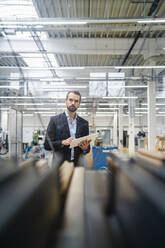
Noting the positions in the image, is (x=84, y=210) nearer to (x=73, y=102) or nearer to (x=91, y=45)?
(x=73, y=102)

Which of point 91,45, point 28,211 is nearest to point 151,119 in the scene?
point 91,45

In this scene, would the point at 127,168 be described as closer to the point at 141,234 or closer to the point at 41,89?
the point at 141,234

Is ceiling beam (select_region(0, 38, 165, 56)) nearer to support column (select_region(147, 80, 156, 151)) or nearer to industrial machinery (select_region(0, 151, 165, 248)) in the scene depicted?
support column (select_region(147, 80, 156, 151))

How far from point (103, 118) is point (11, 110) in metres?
11.9

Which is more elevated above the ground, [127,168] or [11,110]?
[11,110]

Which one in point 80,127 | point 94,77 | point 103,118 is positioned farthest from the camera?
point 103,118

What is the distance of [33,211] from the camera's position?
239 mm

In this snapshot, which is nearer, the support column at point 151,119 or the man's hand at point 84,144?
the man's hand at point 84,144

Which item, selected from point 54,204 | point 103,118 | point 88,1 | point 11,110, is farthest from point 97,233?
point 103,118

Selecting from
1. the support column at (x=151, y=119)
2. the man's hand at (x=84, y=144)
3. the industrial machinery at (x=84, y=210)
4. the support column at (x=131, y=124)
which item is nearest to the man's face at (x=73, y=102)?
the man's hand at (x=84, y=144)

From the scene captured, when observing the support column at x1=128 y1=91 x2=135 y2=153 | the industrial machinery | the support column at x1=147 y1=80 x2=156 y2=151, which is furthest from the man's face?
the support column at x1=128 y1=91 x2=135 y2=153

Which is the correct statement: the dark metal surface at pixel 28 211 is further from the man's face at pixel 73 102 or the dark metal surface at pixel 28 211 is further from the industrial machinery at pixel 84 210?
the man's face at pixel 73 102

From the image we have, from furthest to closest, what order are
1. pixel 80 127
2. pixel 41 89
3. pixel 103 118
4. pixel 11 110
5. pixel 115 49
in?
1. pixel 103 118
2. pixel 41 89
3. pixel 115 49
4. pixel 11 110
5. pixel 80 127

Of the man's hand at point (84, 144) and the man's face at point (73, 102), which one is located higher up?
the man's face at point (73, 102)
